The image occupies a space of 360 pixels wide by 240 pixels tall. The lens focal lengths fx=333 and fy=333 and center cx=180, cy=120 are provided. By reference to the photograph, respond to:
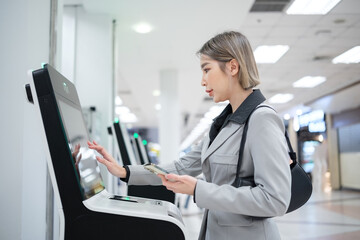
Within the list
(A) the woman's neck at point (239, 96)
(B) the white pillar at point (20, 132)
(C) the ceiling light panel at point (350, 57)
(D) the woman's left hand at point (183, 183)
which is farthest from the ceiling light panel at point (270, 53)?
(D) the woman's left hand at point (183, 183)

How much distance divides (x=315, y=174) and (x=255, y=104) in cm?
1168

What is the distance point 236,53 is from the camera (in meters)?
1.25

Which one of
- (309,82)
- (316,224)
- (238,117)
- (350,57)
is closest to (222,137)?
(238,117)

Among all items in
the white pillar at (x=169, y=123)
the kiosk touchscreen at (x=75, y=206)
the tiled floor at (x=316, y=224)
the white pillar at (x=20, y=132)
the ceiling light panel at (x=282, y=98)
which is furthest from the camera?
the ceiling light panel at (x=282, y=98)

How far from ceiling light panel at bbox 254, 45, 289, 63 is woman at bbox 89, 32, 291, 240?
5.95 meters

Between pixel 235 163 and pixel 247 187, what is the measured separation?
5.3 inches

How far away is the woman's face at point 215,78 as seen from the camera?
1271mm

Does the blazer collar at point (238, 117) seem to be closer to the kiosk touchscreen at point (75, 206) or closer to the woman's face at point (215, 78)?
the woman's face at point (215, 78)

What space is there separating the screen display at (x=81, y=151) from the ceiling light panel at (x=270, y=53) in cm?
623

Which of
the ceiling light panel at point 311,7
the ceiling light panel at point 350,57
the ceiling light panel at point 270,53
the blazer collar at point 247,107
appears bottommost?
the blazer collar at point 247,107

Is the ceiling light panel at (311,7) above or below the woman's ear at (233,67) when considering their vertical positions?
above

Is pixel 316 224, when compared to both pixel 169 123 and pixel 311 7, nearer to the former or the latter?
pixel 311 7

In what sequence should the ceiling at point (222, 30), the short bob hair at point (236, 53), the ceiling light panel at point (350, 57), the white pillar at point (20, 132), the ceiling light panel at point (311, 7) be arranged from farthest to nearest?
the ceiling light panel at point (311, 7) → the ceiling at point (222, 30) → the ceiling light panel at point (350, 57) → the white pillar at point (20, 132) → the short bob hair at point (236, 53)

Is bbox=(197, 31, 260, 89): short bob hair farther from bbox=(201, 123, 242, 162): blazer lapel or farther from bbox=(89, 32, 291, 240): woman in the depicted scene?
bbox=(201, 123, 242, 162): blazer lapel
